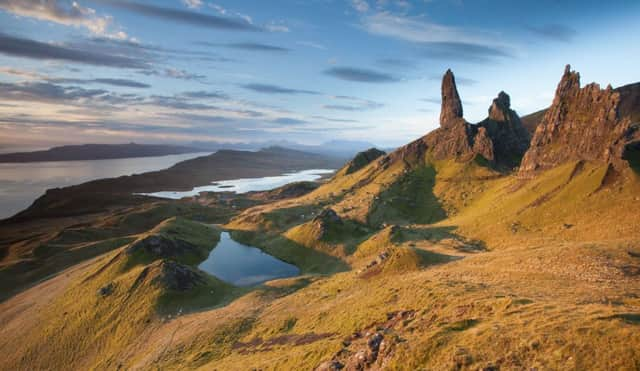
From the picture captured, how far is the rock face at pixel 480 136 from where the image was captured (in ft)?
500

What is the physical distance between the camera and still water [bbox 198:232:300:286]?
312 feet

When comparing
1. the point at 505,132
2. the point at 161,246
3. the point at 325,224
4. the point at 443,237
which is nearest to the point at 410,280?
the point at 443,237

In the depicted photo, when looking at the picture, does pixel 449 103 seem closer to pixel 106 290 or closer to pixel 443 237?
pixel 443 237

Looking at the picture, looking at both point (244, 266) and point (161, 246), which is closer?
point (161, 246)

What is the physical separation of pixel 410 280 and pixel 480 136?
127 metres

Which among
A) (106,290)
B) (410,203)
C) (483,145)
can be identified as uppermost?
(483,145)

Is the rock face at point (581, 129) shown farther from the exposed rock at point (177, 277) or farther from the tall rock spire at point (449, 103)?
the exposed rock at point (177, 277)

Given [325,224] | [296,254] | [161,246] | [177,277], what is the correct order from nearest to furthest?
[177,277], [161,246], [296,254], [325,224]

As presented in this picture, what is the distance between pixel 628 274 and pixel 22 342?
110 m

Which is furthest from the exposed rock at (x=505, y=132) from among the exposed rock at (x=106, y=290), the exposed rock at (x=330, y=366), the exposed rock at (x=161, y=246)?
the exposed rock at (x=106, y=290)

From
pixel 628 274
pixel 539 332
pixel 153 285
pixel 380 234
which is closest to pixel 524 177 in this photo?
pixel 380 234

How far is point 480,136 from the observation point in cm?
15412

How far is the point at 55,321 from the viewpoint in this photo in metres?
73.7

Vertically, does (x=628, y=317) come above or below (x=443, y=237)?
above
